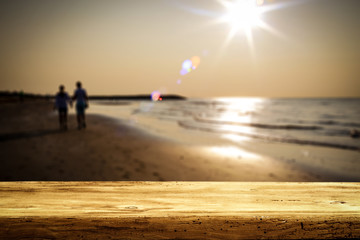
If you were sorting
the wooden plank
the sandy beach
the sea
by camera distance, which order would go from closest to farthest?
the wooden plank < the sandy beach < the sea

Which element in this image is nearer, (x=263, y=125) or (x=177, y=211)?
(x=177, y=211)

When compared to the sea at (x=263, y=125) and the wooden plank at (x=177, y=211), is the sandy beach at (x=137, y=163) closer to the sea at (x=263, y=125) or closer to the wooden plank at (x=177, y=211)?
the sea at (x=263, y=125)

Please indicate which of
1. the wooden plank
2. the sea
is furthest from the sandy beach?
the wooden plank

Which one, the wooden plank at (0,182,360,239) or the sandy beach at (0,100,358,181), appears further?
the sandy beach at (0,100,358,181)

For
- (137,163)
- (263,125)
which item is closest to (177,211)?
(137,163)

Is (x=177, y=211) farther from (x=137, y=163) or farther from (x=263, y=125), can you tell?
(x=263, y=125)

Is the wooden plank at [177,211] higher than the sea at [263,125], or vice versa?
the sea at [263,125]

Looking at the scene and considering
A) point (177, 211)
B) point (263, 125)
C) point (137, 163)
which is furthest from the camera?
Result: point (263, 125)

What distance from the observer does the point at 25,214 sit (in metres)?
0.90

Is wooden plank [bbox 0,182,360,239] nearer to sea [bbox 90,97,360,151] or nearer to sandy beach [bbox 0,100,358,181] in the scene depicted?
sandy beach [bbox 0,100,358,181]

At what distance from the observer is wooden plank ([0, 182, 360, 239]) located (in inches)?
32.4

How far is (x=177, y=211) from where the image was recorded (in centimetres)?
94

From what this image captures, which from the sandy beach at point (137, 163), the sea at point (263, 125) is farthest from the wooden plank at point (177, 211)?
the sea at point (263, 125)

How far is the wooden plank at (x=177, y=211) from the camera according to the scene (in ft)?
2.70
